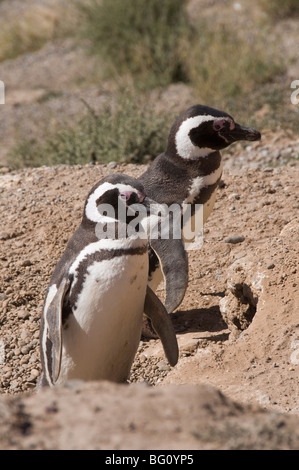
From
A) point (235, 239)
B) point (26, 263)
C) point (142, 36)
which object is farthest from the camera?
point (142, 36)

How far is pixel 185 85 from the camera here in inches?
434

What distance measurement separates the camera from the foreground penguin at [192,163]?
186 inches

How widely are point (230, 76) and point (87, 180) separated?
15.8ft

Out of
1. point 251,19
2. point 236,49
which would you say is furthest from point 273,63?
point 251,19

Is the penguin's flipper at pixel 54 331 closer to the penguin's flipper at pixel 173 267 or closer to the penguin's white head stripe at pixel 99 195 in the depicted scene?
the penguin's white head stripe at pixel 99 195

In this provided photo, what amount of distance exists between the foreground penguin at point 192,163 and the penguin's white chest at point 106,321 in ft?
3.69

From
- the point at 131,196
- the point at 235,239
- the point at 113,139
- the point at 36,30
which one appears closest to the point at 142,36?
the point at 36,30

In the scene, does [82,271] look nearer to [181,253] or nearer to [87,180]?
[181,253]

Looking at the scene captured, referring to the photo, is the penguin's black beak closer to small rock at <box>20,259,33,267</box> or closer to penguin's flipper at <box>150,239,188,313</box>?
penguin's flipper at <box>150,239,188,313</box>

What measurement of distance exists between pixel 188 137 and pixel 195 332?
50.0 inches

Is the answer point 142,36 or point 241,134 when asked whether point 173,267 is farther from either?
point 142,36

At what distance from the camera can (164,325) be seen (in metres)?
3.77

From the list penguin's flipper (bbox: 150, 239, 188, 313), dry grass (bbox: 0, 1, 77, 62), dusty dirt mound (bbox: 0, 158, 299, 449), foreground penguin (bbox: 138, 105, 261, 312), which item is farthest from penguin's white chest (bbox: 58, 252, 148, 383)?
dry grass (bbox: 0, 1, 77, 62)

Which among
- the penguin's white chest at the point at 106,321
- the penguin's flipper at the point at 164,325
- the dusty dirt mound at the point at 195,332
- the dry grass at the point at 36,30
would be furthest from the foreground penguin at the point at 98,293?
the dry grass at the point at 36,30
